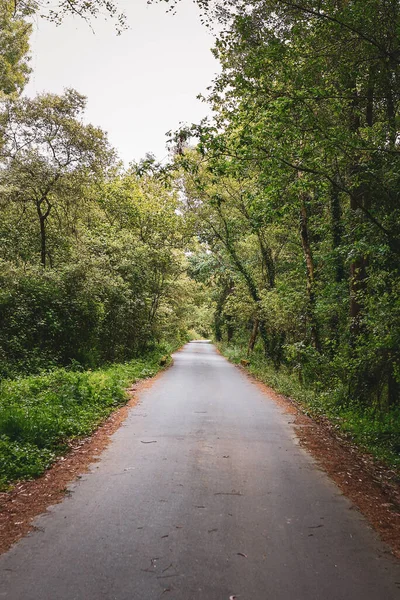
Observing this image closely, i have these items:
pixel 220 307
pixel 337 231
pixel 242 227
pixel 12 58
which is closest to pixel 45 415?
pixel 337 231

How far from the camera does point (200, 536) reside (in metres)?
4.03

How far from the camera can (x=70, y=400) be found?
28.7ft

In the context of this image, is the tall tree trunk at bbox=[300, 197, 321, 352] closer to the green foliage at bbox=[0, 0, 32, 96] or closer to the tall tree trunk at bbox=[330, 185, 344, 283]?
the tall tree trunk at bbox=[330, 185, 344, 283]

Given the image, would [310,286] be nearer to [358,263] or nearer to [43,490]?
[358,263]

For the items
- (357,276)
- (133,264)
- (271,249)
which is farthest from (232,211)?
(357,276)

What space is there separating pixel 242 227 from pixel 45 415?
17409 millimetres

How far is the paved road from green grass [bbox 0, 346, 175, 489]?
913mm

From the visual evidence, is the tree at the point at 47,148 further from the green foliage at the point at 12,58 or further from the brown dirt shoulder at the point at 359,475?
the brown dirt shoulder at the point at 359,475

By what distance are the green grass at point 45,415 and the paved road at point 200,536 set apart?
2.99ft

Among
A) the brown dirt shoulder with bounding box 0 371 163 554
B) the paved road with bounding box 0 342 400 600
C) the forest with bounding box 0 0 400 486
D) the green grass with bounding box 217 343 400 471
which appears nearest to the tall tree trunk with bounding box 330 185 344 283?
the forest with bounding box 0 0 400 486

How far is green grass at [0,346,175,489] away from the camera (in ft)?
19.0

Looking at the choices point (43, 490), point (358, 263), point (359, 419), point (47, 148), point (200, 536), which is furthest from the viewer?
point (47, 148)

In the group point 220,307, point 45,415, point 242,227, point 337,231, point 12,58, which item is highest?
point 12,58

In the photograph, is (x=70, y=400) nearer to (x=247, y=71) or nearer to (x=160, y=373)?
(x=247, y=71)
